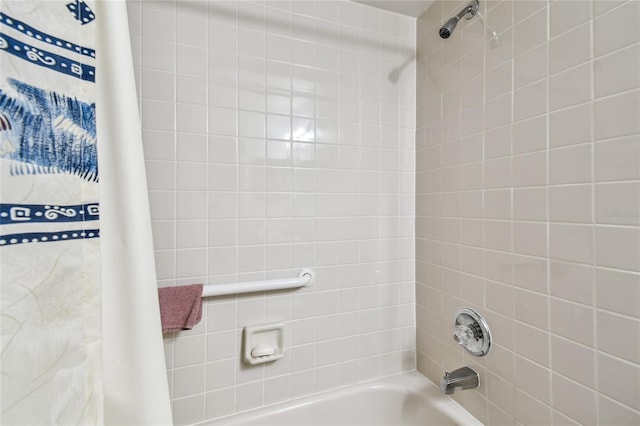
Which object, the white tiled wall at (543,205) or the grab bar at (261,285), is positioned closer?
the white tiled wall at (543,205)

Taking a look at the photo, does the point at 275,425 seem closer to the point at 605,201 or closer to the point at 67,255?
the point at 67,255

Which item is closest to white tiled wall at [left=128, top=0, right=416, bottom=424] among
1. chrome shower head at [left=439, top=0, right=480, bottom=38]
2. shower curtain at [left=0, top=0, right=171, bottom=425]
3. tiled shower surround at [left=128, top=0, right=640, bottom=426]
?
tiled shower surround at [left=128, top=0, right=640, bottom=426]

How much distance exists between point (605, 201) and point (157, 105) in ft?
4.23

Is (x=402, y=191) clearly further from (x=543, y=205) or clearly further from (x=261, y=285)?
(x=261, y=285)

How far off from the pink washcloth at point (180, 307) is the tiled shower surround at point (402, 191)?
5 cm

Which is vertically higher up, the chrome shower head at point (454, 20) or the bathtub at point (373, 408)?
the chrome shower head at point (454, 20)

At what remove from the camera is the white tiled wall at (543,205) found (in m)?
0.59

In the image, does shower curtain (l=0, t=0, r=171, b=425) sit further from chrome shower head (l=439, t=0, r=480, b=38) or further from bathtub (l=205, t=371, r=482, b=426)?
chrome shower head (l=439, t=0, r=480, b=38)

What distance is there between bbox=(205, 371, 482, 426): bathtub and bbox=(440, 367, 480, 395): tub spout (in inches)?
4.8

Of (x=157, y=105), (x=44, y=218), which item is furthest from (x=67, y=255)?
(x=157, y=105)

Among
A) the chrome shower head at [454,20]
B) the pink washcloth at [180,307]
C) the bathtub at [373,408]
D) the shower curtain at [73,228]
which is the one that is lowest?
the bathtub at [373,408]

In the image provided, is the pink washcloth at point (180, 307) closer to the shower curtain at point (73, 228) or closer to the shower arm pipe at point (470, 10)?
the shower curtain at point (73, 228)

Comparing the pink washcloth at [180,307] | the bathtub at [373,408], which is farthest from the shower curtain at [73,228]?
the bathtub at [373,408]

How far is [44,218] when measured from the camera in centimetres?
36
